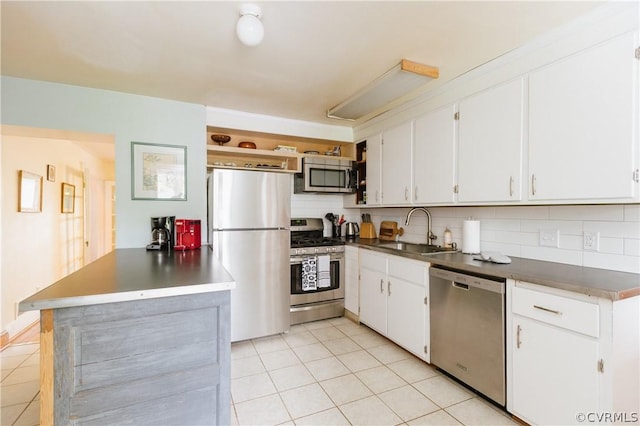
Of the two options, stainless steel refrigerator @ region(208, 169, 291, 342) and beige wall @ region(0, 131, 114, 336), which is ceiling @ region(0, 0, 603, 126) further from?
beige wall @ region(0, 131, 114, 336)

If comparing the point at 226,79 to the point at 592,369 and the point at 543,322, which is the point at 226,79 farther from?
the point at 592,369

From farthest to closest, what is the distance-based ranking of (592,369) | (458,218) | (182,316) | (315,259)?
(315,259) < (458,218) < (592,369) < (182,316)

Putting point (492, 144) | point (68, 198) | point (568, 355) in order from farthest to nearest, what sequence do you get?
point (68, 198), point (492, 144), point (568, 355)

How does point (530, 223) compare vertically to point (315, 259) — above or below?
above

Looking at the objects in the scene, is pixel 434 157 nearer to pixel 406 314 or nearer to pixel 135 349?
pixel 406 314

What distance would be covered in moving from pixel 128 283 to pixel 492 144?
2455 mm

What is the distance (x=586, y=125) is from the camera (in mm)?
1684

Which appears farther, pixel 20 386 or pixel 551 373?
pixel 20 386

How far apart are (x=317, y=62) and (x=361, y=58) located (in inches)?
12.8

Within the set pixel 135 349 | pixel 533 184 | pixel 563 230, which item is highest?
pixel 533 184

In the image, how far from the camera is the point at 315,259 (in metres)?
3.36

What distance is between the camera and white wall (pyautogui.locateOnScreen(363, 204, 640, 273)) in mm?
1750

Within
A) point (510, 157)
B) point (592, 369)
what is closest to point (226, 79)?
point (510, 157)

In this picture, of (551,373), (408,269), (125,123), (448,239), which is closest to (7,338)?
(125,123)
